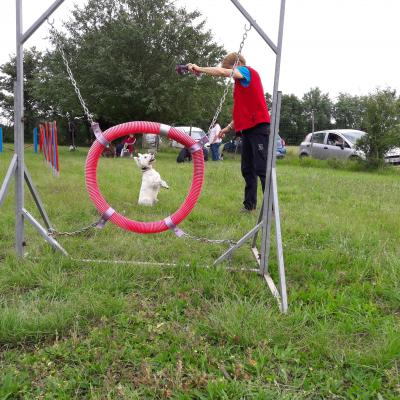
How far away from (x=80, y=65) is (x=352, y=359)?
14172 millimetres

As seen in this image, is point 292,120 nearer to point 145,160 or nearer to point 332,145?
point 332,145

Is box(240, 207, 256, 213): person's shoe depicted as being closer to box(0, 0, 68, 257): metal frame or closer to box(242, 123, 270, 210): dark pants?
box(242, 123, 270, 210): dark pants

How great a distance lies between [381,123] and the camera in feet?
34.6

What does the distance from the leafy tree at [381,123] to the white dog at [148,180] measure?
8.01 metres

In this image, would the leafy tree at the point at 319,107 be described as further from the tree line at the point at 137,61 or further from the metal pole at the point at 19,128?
the metal pole at the point at 19,128

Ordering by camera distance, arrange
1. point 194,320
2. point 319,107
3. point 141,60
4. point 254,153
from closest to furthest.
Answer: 1. point 194,320
2. point 254,153
3. point 141,60
4. point 319,107

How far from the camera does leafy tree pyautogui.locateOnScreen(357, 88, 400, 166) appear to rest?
10.5m

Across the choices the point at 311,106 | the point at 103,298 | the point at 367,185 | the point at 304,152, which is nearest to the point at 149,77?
the point at 304,152

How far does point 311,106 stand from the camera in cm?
3794

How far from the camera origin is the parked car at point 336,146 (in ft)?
39.0

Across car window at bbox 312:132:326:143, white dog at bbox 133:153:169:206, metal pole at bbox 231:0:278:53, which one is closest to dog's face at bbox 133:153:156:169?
white dog at bbox 133:153:169:206

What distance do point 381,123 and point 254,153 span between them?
26.0 feet

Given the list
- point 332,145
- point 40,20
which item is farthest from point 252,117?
point 332,145

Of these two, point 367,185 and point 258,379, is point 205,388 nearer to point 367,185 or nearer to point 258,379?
point 258,379
